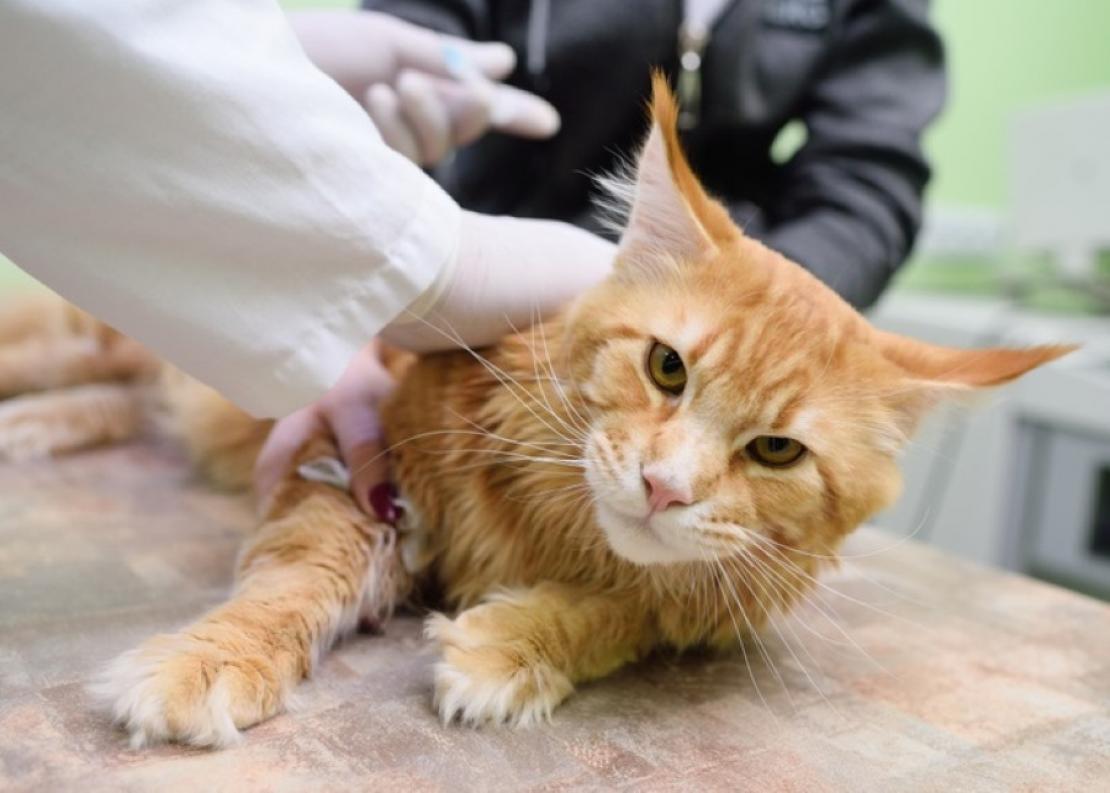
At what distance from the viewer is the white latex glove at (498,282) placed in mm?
914

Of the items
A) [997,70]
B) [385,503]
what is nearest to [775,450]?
[385,503]

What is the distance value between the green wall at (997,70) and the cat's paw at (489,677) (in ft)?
8.31

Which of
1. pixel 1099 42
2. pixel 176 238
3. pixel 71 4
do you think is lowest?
pixel 176 238

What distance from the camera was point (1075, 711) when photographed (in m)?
0.96

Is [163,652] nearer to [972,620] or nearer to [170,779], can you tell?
[170,779]

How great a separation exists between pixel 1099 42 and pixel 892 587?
2.80 m

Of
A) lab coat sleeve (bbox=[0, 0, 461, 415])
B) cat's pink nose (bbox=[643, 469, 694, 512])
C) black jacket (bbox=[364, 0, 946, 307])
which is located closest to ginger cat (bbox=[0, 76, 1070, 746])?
cat's pink nose (bbox=[643, 469, 694, 512])

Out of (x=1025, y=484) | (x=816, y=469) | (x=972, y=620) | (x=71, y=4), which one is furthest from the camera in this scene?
(x=1025, y=484)

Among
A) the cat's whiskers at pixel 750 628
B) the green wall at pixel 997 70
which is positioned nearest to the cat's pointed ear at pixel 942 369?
the cat's whiskers at pixel 750 628

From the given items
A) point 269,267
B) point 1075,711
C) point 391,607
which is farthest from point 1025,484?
point 269,267

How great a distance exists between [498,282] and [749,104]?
85 cm

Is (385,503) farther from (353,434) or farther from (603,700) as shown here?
(603,700)

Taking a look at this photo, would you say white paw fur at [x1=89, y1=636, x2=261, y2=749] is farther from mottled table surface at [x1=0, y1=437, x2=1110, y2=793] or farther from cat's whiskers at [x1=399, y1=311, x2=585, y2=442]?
cat's whiskers at [x1=399, y1=311, x2=585, y2=442]

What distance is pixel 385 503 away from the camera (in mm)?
1050
